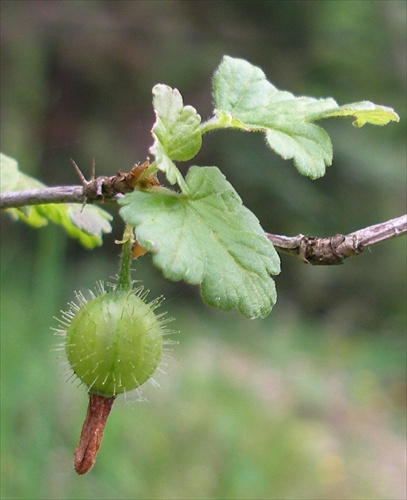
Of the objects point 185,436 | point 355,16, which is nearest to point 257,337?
point 185,436

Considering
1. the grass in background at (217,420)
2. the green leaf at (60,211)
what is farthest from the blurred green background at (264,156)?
the green leaf at (60,211)

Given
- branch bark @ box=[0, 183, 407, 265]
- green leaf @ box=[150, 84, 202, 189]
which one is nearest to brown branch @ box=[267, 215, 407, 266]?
branch bark @ box=[0, 183, 407, 265]

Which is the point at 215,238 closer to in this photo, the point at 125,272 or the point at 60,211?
the point at 125,272

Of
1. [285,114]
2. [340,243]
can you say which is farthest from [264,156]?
[340,243]

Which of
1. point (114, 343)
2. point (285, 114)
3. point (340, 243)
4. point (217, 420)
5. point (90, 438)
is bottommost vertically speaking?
point (90, 438)

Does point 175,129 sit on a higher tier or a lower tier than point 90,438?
higher

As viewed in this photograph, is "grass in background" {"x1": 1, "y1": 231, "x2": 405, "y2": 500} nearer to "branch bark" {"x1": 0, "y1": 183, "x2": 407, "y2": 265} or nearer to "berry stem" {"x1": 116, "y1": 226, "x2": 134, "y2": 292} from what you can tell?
"berry stem" {"x1": 116, "y1": 226, "x2": 134, "y2": 292}
